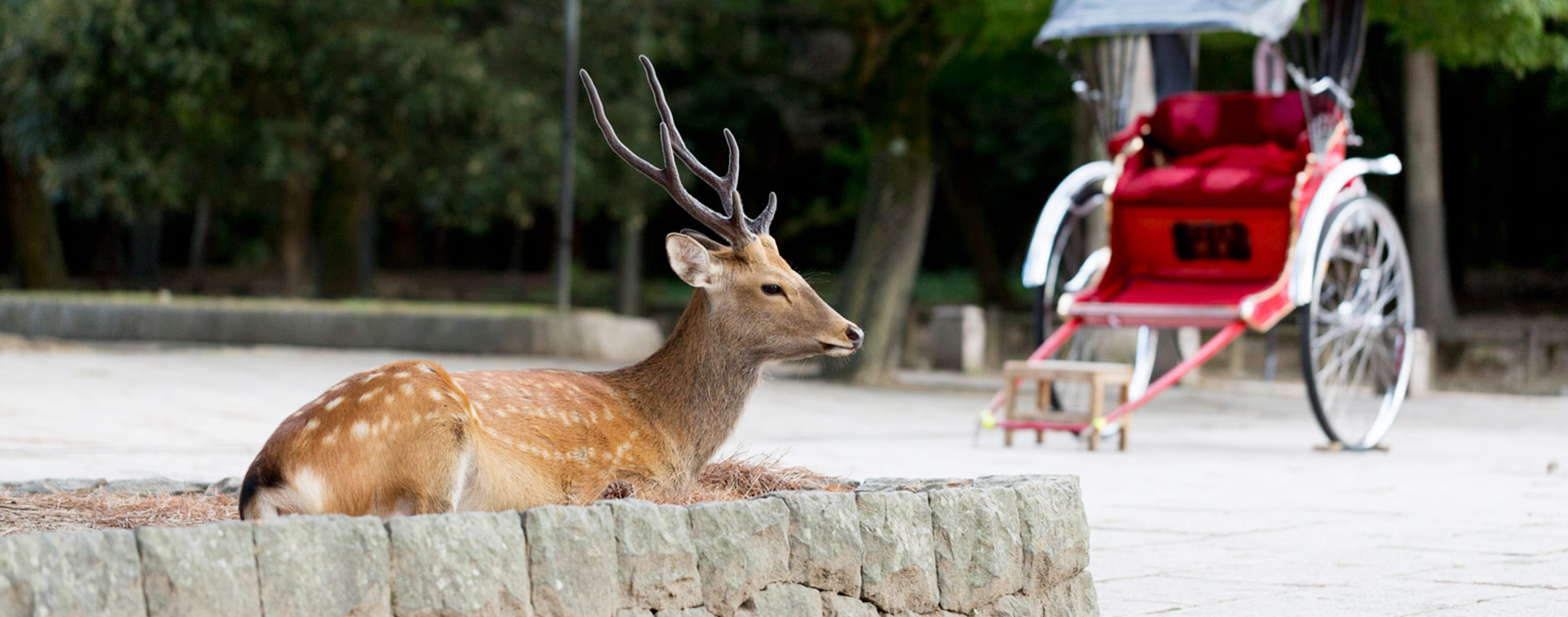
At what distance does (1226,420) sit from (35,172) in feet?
70.9

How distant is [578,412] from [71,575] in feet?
5.95

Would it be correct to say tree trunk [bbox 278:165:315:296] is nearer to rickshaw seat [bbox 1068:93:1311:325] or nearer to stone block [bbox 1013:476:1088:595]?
rickshaw seat [bbox 1068:93:1311:325]

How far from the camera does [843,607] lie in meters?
4.34

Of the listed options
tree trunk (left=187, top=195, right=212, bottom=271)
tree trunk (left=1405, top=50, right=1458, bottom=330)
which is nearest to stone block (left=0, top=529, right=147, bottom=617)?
tree trunk (left=1405, top=50, right=1458, bottom=330)

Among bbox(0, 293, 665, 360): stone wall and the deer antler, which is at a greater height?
the deer antler

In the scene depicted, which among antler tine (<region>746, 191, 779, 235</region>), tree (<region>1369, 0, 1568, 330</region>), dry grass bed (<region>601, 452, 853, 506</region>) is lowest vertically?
dry grass bed (<region>601, 452, 853, 506</region>)

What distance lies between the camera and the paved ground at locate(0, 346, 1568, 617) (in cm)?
583

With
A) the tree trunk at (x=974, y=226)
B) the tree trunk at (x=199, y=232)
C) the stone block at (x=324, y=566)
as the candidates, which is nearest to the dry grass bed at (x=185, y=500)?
the stone block at (x=324, y=566)

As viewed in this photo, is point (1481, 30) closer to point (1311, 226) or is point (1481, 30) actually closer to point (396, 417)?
point (1311, 226)

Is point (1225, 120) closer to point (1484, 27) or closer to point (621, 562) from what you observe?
point (1484, 27)

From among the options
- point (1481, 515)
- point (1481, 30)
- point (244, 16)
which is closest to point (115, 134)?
point (244, 16)

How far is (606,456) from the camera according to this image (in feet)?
15.7

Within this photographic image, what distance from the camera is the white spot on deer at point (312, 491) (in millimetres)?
4102

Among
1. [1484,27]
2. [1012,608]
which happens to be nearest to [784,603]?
[1012,608]
